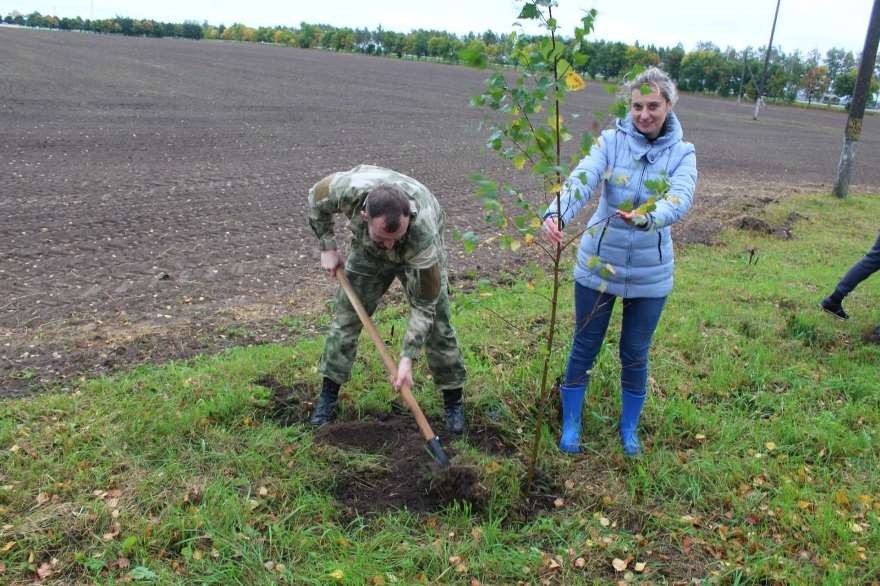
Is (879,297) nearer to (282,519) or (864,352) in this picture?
(864,352)

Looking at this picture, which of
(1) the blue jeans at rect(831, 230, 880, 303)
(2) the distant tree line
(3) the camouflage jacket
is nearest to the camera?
(3) the camouflage jacket

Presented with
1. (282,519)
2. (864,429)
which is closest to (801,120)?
(864,429)

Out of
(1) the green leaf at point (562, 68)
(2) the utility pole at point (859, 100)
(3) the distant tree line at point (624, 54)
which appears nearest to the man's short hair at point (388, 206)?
(1) the green leaf at point (562, 68)

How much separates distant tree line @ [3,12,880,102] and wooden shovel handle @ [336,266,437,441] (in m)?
38.3

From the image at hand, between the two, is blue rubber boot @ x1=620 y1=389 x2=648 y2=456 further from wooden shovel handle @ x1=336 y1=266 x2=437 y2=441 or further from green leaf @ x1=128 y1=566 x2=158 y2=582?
green leaf @ x1=128 y1=566 x2=158 y2=582

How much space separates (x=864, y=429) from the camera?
4277 mm

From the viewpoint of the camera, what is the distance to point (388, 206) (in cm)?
316

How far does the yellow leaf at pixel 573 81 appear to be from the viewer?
2.69m

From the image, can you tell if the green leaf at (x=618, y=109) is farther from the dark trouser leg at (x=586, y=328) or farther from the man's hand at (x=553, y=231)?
the dark trouser leg at (x=586, y=328)

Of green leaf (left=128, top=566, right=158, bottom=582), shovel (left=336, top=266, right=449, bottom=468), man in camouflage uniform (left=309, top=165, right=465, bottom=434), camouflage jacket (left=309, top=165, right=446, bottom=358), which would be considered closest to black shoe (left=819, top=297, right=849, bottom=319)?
man in camouflage uniform (left=309, top=165, right=465, bottom=434)

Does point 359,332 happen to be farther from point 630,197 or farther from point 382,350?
point 630,197

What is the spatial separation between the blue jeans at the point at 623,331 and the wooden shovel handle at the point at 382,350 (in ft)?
3.06

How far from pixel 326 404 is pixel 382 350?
765 millimetres

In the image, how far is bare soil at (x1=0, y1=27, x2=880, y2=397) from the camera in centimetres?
547
